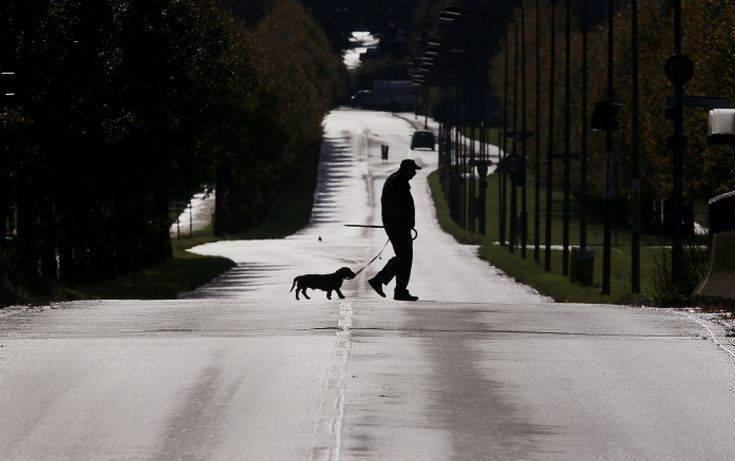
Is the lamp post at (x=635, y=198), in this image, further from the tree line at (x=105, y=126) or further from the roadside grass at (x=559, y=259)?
the tree line at (x=105, y=126)

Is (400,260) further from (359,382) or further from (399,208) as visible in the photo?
(359,382)

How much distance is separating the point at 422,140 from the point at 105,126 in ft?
455

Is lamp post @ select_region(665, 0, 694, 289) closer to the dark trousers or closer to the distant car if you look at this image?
the dark trousers

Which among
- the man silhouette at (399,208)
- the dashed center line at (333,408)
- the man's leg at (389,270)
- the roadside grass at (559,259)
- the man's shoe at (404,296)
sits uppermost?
the man silhouette at (399,208)

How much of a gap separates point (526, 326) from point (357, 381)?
5.82 metres

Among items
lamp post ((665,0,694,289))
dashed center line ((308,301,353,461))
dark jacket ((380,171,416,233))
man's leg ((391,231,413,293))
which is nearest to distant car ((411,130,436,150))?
lamp post ((665,0,694,289))

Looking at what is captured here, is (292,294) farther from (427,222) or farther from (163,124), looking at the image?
(427,222)

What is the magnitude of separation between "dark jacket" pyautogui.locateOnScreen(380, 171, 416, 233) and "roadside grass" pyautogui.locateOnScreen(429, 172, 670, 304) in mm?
6592

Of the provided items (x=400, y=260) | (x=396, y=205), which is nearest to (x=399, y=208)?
(x=396, y=205)

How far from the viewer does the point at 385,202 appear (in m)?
28.3

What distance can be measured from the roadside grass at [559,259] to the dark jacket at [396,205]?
659 centimetres

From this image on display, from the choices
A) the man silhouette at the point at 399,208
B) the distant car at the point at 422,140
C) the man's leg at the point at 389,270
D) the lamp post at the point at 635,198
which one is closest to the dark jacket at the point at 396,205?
the man silhouette at the point at 399,208

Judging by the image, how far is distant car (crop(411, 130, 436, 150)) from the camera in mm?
185125

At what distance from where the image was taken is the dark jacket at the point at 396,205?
28.2 metres
